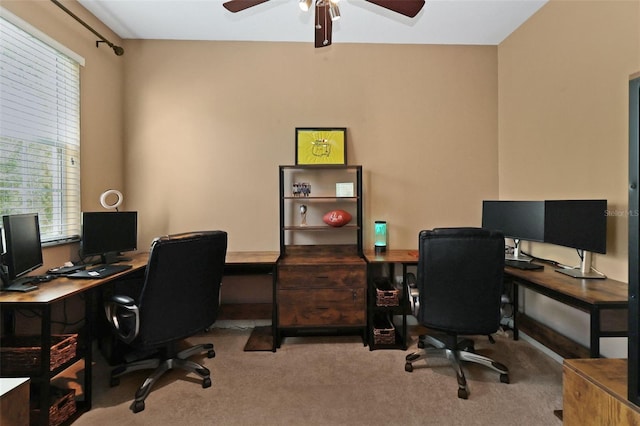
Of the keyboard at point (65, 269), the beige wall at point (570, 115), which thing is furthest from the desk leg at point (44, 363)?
the beige wall at point (570, 115)

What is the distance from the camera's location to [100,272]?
2.03m

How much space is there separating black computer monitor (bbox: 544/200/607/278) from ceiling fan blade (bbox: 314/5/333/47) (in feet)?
6.74

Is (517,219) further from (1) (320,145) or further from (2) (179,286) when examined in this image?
(2) (179,286)

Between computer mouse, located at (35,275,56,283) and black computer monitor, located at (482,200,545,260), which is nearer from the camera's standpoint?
computer mouse, located at (35,275,56,283)

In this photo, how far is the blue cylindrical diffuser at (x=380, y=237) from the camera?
2.90m

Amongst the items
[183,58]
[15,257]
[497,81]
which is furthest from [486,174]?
[15,257]

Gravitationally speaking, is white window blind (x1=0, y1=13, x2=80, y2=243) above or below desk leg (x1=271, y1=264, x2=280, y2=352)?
above

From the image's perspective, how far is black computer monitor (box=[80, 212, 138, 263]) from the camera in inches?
87.9

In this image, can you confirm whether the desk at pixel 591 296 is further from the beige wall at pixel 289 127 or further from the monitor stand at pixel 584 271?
the beige wall at pixel 289 127

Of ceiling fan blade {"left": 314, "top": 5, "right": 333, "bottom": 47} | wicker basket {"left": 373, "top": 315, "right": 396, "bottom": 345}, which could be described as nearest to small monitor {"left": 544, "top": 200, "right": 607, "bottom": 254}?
wicker basket {"left": 373, "top": 315, "right": 396, "bottom": 345}

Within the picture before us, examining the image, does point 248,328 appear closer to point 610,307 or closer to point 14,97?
point 14,97

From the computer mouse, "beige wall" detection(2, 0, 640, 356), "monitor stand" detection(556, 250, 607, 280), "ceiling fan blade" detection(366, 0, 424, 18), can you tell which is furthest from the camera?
"beige wall" detection(2, 0, 640, 356)

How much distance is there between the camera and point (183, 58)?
117 inches

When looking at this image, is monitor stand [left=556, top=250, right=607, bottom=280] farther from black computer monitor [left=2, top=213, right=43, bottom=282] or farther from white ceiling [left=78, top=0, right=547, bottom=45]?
black computer monitor [left=2, top=213, right=43, bottom=282]
